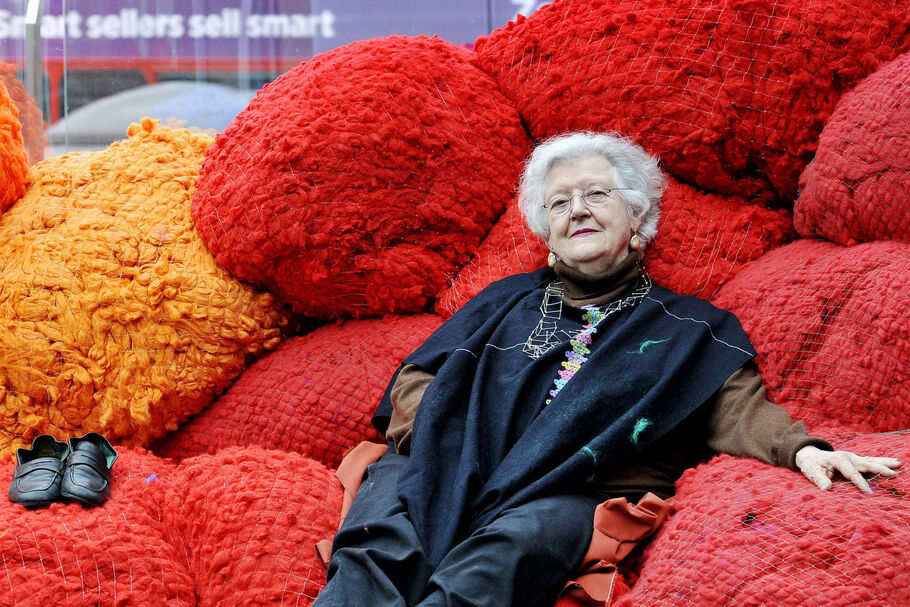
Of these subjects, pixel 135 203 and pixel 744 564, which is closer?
pixel 744 564

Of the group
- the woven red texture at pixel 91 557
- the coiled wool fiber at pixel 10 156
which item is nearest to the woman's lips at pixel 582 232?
the woven red texture at pixel 91 557

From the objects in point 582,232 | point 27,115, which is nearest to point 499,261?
point 582,232

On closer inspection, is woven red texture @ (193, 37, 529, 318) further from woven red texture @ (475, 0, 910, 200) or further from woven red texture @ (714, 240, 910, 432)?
woven red texture @ (714, 240, 910, 432)

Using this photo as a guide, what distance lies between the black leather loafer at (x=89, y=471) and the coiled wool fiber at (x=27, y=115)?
789mm

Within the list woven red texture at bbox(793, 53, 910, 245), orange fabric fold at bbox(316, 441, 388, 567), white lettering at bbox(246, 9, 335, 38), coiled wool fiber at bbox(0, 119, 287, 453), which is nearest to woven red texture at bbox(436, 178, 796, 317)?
woven red texture at bbox(793, 53, 910, 245)

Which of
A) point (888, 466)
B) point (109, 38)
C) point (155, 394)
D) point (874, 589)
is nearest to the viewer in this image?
point (874, 589)

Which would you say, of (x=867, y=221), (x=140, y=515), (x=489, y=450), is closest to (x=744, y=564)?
(x=489, y=450)

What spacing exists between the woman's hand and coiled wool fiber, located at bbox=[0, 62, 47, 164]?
174 cm

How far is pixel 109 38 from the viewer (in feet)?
9.05

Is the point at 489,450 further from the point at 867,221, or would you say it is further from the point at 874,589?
the point at 867,221

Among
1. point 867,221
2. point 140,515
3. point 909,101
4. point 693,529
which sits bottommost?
point 140,515

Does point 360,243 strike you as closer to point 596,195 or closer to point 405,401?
point 405,401

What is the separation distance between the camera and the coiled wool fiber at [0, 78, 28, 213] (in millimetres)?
1831

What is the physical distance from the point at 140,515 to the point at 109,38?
1.74 m
